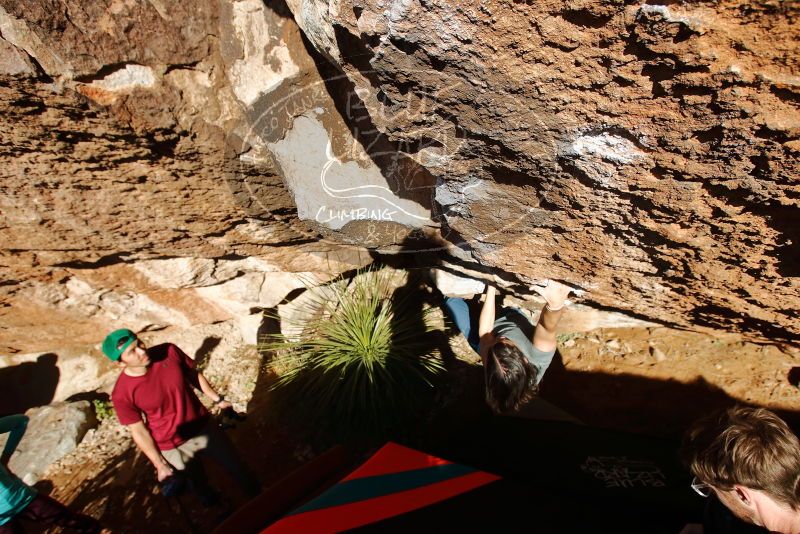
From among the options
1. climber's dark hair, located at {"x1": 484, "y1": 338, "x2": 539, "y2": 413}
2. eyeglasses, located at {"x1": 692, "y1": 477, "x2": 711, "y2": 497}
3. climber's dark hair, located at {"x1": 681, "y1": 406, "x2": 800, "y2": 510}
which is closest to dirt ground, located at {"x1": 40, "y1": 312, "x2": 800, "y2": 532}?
climber's dark hair, located at {"x1": 484, "y1": 338, "x2": 539, "y2": 413}

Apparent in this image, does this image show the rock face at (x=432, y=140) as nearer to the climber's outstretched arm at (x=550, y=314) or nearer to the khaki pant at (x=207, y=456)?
the climber's outstretched arm at (x=550, y=314)

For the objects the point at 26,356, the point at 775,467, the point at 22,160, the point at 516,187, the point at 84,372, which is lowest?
the point at 84,372

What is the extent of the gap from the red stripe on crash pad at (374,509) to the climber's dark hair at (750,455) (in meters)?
0.83

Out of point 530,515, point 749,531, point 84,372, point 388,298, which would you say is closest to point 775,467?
point 749,531

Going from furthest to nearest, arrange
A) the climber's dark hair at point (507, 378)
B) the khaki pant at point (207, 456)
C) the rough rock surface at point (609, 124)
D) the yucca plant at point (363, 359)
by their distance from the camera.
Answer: the yucca plant at point (363, 359)
the khaki pant at point (207, 456)
the climber's dark hair at point (507, 378)
the rough rock surface at point (609, 124)

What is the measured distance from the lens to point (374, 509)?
1.76 metres

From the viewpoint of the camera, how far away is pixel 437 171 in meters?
2.15

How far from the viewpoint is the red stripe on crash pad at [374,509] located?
167 cm

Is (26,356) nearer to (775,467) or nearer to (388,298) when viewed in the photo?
(388,298)

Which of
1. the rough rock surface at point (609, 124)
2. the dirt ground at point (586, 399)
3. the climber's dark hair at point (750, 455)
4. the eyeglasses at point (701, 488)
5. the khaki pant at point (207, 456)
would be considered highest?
the rough rock surface at point (609, 124)

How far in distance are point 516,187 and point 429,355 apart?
177 cm

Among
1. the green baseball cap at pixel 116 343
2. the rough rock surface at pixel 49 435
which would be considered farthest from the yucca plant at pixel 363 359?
the rough rock surface at pixel 49 435

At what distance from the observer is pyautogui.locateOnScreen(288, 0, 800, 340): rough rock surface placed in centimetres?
130

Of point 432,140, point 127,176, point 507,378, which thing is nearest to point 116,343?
point 127,176
